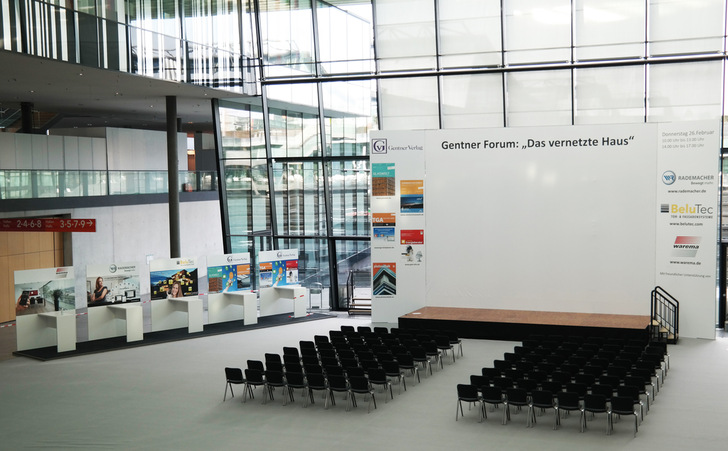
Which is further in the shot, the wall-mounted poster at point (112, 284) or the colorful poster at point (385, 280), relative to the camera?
the colorful poster at point (385, 280)

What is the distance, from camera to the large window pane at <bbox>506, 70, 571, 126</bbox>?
57.3 feet

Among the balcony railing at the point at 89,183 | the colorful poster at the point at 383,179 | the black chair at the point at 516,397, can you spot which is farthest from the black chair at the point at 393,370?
the balcony railing at the point at 89,183

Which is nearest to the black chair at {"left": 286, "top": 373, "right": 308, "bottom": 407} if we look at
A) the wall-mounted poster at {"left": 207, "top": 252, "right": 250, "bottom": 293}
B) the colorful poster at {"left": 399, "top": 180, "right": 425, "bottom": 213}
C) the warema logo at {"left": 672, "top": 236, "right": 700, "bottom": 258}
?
the wall-mounted poster at {"left": 207, "top": 252, "right": 250, "bottom": 293}

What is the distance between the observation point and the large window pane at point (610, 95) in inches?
667

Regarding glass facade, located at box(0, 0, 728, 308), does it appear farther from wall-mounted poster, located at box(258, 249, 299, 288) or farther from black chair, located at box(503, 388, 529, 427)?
black chair, located at box(503, 388, 529, 427)

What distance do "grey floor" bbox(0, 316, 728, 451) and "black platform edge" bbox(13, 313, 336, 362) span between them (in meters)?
0.68

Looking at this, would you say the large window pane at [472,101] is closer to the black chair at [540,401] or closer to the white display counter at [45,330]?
the black chair at [540,401]

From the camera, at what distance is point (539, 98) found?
17656 mm

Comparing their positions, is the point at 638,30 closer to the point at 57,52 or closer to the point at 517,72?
the point at 517,72

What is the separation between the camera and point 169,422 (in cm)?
1068

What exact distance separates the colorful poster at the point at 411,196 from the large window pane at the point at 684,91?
223 inches

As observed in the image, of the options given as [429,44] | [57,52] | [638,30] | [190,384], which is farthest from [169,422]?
[638,30]

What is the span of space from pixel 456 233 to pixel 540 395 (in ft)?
26.4

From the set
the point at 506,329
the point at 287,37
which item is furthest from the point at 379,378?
the point at 287,37
